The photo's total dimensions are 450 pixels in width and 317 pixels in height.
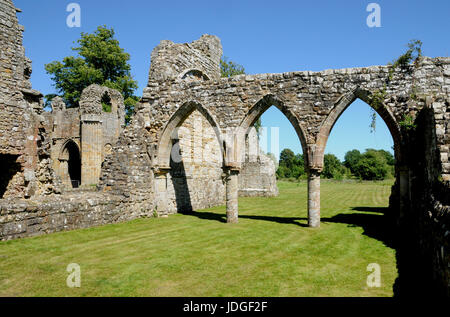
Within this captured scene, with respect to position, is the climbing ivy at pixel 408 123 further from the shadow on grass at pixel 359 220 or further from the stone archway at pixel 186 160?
the stone archway at pixel 186 160

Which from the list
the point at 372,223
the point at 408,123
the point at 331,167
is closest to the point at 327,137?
the point at 408,123

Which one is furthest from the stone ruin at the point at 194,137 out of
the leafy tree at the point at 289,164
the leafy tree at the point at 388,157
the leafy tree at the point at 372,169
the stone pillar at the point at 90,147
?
the leafy tree at the point at 388,157

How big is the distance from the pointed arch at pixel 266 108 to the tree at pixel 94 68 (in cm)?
2089

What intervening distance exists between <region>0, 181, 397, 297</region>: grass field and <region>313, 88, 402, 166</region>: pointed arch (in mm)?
2204

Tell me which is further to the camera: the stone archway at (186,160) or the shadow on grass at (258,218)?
the stone archway at (186,160)

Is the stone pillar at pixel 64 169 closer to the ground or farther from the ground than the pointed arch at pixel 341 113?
closer to the ground

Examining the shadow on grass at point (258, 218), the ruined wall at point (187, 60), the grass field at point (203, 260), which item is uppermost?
the ruined wall at point (187, 60)

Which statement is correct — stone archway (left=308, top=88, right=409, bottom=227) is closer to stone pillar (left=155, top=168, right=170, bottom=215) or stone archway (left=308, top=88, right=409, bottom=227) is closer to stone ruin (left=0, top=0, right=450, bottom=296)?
stone ruin (left=0, top=0, right=450, bottom=296)

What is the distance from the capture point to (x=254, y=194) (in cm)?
2047

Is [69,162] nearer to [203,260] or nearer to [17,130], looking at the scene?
[17,130]

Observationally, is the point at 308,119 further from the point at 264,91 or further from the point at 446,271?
the point at 446,271

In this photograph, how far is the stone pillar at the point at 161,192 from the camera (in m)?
11.4

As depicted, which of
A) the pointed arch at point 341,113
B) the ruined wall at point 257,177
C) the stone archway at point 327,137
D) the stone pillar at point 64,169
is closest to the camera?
the stone archway at point 327,137

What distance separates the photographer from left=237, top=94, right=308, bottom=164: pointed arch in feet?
31.1
